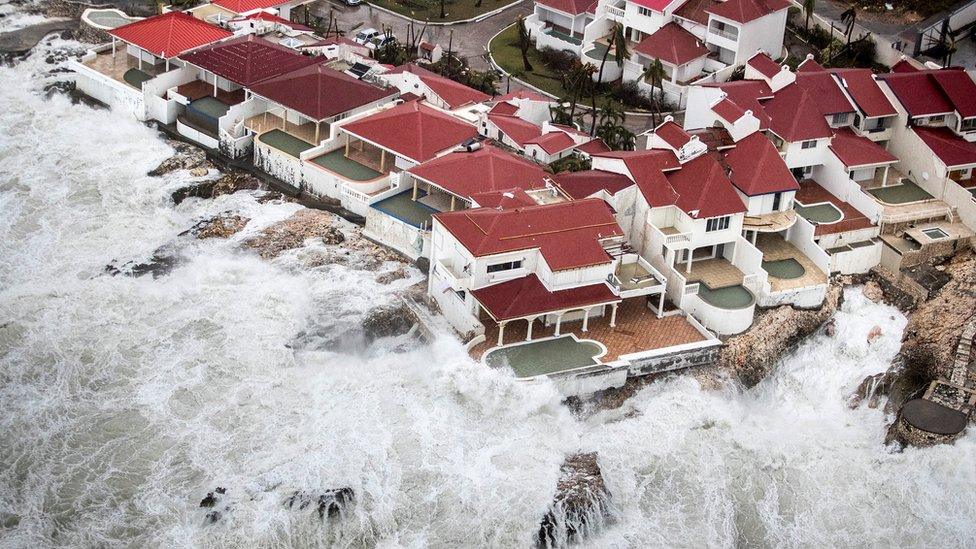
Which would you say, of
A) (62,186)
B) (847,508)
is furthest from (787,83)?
(62,186)

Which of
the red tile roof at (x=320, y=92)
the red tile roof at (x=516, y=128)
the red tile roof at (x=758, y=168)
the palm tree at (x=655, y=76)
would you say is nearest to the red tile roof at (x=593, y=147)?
the red tile roof at (x=516, y=128)

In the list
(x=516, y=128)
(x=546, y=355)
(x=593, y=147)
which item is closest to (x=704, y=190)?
(x=593, y=147)

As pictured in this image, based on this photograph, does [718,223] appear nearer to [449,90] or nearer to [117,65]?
[449,90]

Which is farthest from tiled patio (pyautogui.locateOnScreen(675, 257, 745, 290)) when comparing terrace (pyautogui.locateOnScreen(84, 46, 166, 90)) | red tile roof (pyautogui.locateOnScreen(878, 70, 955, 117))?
terrace (pyautogui.locateOnScreen(84, 46, 166, 90))

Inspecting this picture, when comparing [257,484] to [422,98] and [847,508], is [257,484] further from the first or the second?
[422,98]

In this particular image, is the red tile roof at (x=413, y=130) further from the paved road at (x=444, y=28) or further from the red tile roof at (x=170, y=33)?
the red tile roof at (x=170, y=33)

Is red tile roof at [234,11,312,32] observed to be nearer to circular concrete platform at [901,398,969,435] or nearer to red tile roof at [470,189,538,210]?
red tile roof at [470,189,538,210]
